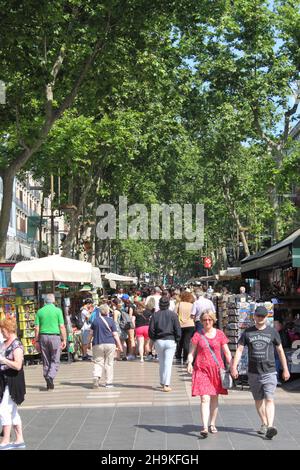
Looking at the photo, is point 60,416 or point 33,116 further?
point 33,116

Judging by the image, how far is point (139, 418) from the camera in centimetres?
1093

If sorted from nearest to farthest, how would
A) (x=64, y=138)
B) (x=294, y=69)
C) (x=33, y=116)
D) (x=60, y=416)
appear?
(x=60, y=416) < (x=33, y=116) < (x=64, y=138) < (x=294, y=69)

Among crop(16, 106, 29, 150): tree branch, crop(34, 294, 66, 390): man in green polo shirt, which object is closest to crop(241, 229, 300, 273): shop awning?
crop(34, 294, 66, 390): man in green polo shirt

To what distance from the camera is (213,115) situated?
113 feet

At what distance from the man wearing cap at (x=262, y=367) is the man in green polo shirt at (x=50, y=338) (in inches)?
230

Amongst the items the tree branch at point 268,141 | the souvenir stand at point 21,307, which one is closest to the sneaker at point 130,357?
the souvenir stand at point 21,307

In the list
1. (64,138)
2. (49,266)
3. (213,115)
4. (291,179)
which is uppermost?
(213,115)

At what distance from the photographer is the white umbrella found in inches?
757

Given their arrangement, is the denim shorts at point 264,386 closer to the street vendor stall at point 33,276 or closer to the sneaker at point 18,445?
the sneaker at point 18,445

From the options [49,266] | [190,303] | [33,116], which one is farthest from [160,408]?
[33,116]

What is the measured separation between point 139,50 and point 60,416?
1041 cm

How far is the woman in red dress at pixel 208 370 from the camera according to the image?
31.2 ft

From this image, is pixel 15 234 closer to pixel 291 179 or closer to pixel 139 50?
pixel 291 179
